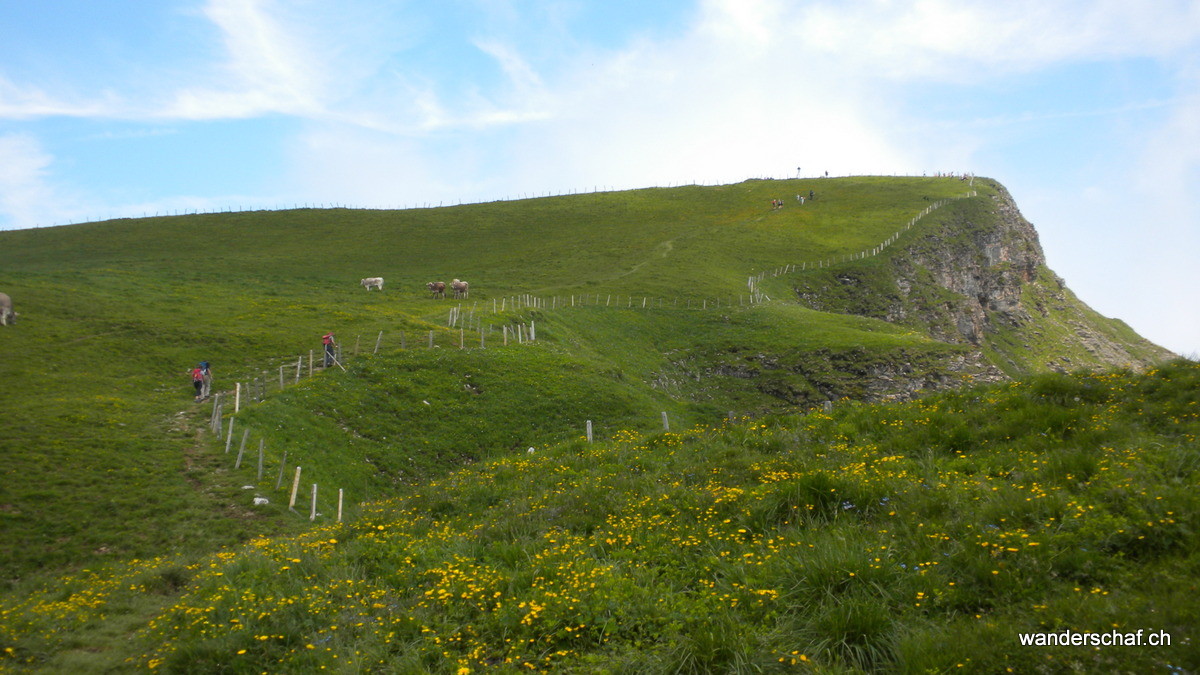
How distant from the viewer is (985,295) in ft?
309

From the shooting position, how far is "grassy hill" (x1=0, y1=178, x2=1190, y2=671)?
19234 millimetres

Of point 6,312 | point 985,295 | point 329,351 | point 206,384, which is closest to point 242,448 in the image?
point 206,384

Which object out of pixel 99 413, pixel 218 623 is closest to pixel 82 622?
pixel 218 623

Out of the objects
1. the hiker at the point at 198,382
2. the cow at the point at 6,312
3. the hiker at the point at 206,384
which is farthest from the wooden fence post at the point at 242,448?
the cow at the point at 6,312

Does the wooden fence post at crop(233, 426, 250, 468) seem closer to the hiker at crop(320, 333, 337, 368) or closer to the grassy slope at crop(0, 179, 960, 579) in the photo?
the grassy slope at crop(0, 179, 960, 579)

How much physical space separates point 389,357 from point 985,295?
8759 cm

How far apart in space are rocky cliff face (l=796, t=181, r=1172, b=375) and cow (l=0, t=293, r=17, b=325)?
68.1 meters

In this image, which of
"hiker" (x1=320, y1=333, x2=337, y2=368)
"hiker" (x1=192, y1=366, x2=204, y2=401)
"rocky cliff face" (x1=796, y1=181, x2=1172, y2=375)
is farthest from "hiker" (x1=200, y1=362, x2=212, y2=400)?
"rocky cliff face" (x1=796, y1=181, x2=1172, y2=375)

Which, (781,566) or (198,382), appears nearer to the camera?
(781,566)

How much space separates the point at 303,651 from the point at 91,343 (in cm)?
4155

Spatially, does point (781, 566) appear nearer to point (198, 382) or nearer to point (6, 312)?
point (198, 382)

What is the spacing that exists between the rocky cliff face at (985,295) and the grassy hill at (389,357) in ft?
2.84

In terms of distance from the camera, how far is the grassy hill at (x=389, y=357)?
19234mm

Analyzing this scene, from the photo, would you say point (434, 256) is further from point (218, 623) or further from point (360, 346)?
point (218, 623)
